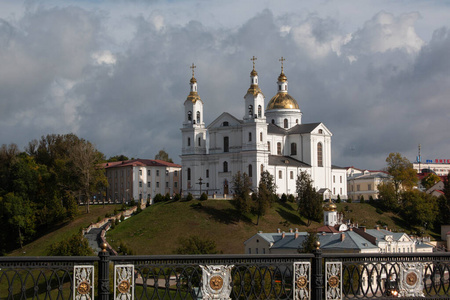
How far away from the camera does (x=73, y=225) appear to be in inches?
2292

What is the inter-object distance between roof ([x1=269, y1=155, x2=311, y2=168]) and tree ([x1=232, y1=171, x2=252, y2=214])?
7.93 meters

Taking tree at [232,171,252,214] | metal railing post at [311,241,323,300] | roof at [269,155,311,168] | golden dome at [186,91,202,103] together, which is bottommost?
metal railing post at [311,241,323,300]

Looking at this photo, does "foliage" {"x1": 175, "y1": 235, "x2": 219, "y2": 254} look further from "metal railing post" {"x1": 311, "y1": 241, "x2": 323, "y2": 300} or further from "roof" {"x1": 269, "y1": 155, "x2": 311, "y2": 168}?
"metal railing post" {"x1": 311, "y1": 241, "x2": 323, "y2": 300}

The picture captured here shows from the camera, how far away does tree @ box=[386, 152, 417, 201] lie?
256ft

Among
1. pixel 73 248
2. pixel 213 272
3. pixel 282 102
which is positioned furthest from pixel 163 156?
pixel 213 272

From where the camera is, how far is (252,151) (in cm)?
6731

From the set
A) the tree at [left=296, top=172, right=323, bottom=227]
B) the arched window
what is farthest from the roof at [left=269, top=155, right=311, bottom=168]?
the tree at [left=296, top=172, right=323, bottom=227]

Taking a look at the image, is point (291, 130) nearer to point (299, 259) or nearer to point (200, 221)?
point (200, 221)

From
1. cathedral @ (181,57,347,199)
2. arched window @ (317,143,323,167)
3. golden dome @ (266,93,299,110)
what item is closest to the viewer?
cathedral @ (181,57,347,199)

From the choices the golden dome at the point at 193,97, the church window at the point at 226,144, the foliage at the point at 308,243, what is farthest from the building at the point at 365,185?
the foliage at the point at 308,243

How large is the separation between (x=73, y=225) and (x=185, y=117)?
62.6ft

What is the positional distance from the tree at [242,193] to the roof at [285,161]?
26.0 ft

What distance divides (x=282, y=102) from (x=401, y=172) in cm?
1598

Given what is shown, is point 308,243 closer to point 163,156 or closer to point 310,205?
point 310,205
